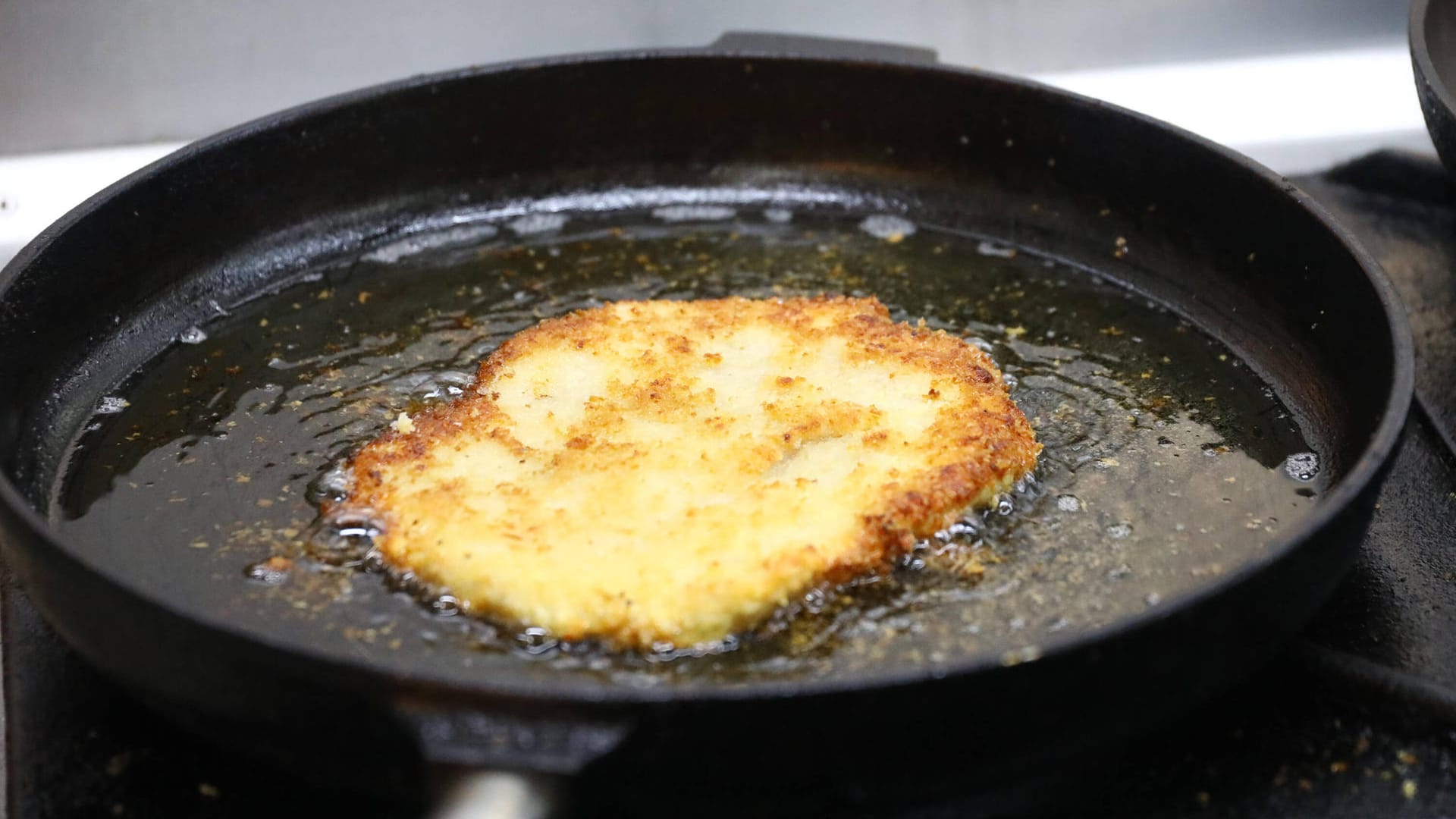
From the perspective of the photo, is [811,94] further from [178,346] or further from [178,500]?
[178,500]

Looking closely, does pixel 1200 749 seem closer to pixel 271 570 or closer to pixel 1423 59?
pixel 271 570

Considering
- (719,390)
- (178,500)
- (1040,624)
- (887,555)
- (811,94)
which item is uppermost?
(811,94)

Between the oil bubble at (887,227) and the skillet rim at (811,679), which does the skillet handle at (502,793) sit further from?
the oil bubble at (887,227)

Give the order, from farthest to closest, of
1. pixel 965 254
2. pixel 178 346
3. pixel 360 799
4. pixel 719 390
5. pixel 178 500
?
1. pixel 965 254
2. pixel 178 346
3. pixel 719 390
4. pixel 178 500
5. pixel 360 799

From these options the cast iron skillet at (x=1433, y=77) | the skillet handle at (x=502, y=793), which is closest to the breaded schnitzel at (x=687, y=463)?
the skillet handle at (x=502, y=793)

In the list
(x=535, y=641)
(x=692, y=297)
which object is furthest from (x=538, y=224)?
(x=535, y=641)

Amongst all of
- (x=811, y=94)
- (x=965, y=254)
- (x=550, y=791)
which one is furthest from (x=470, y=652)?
(x=811, y=94)

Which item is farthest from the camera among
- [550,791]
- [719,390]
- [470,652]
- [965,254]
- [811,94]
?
[811,94]
